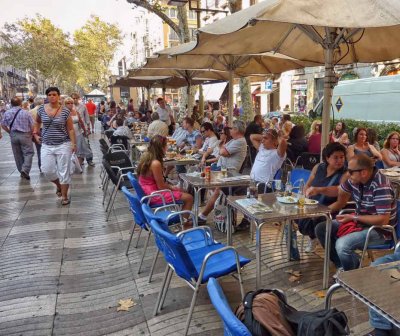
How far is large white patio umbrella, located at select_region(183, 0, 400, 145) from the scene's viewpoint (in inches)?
107

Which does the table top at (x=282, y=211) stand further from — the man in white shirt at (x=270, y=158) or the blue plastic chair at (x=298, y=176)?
A: the man in white shirt at (x=270, y=158)

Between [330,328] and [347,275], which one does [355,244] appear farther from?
[330,328]

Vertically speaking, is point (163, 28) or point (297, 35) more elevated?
point (163, 28)

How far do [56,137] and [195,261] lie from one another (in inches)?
155

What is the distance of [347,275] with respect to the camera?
207 cm

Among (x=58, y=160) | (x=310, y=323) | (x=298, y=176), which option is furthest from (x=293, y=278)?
(x=58, y=160)

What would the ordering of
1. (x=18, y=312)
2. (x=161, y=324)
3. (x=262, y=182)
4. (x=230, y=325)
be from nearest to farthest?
(x=230, y=325) < (x=161, y=324) < (x=18, y=312) < (x=262, y=182)

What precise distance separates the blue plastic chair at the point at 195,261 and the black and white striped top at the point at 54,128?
3573mm

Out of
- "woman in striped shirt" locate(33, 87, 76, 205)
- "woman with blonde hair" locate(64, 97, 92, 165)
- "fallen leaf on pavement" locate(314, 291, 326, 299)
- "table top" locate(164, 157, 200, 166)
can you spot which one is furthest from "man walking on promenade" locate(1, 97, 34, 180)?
"fallen leaf on pavement" locate(314, 291, 326, 299)

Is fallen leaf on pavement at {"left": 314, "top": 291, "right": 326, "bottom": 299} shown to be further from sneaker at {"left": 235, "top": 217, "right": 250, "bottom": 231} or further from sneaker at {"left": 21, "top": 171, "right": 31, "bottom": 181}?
sneaker at {"left": 21, "top": 171, "right": 31, "bottom": 181}

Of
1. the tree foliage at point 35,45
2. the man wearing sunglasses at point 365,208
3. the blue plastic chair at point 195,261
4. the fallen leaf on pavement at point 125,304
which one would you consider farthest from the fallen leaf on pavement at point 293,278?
the tree foliage at point 35,45

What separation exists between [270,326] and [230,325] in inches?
17.5

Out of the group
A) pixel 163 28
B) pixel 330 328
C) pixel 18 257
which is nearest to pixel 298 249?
pixel 330 328

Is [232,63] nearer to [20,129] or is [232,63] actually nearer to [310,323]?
[20,129]
